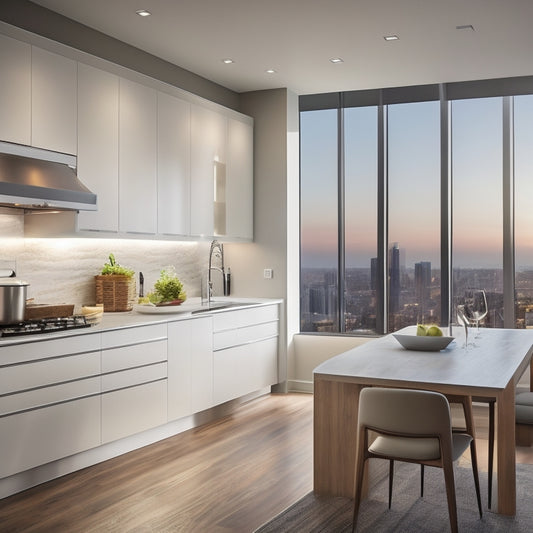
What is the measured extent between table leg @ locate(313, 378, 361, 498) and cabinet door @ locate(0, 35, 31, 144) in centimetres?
215

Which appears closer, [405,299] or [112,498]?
[112,498]

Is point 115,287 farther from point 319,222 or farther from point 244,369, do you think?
point 319,222

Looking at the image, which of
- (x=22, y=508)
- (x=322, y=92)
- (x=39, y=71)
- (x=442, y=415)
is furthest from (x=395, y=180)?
(x=22, y=508)

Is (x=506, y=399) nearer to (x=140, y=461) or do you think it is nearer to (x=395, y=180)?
(x=140, y=461)

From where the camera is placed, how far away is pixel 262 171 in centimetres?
633

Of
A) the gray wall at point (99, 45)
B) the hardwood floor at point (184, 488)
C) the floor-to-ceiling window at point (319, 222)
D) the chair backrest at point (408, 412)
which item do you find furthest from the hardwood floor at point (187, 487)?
the gray wall at point (99, 45)

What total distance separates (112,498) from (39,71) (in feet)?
7.92

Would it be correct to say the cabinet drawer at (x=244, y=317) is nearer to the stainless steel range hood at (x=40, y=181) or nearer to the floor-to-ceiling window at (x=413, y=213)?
the floor-to-ceiling window at (x=413, y=213)

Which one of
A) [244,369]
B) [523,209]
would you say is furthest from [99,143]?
[523,209]

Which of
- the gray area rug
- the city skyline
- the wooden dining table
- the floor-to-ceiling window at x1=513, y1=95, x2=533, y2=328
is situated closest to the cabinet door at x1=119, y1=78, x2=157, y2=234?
the wooden dining table

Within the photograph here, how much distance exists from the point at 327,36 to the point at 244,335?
2400mm

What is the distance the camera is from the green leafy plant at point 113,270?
4824 mm

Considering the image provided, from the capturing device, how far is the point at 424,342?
142 inches

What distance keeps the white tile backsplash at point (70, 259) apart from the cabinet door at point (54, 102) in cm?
55
